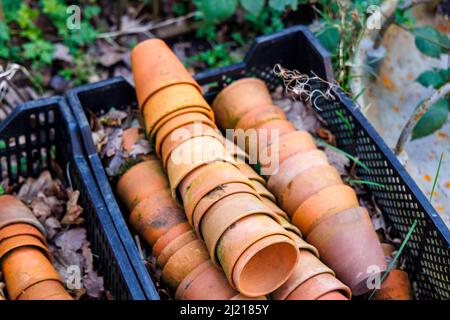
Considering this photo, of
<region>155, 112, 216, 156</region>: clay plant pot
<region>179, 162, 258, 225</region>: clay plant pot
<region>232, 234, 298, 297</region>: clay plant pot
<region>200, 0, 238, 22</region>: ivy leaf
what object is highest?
<region>200, 0, 238, 22</region>: ivy leaf

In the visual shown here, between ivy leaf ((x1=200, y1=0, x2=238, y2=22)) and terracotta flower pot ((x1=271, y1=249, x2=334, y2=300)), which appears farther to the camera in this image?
ivy leaf ((x1=200, y1=0, x2=238, y2=22))

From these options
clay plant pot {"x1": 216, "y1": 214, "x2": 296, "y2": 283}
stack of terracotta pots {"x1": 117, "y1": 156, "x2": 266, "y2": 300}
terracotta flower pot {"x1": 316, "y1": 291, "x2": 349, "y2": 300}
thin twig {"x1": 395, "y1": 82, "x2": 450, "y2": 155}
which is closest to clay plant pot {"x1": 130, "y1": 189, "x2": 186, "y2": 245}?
stack of terracotta pots {"x1": 117, "y1": 156, "x2": 266, "y2": 300}

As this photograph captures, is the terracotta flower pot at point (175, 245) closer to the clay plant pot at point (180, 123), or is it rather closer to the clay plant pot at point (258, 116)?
the clay plant pot at point (180, 123)

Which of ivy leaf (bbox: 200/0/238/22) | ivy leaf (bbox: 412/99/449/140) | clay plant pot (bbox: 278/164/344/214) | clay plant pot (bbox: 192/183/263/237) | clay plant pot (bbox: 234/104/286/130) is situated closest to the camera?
clay plant pot (bbox: 192/183/263/237)

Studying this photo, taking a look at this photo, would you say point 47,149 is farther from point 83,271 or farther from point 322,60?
point 322,60

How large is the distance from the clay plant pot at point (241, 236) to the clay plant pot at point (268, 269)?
0.03 meters

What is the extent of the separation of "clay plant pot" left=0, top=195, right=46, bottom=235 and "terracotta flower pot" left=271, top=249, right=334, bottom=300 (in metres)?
0.82

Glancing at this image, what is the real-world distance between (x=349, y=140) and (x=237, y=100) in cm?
45

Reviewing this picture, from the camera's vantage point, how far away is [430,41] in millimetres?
2504

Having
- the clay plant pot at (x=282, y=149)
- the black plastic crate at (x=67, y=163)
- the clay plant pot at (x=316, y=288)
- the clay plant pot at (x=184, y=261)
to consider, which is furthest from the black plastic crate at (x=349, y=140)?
the clay plant pot at (x=316, y=288)

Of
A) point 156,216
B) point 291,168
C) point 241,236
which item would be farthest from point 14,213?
point 291,168

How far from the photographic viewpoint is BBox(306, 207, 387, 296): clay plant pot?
1901 mm

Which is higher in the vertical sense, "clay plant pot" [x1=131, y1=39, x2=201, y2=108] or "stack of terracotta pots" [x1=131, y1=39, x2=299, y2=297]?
"clay plant pot" [x1=131, y1=39, x2=201, y2=108]

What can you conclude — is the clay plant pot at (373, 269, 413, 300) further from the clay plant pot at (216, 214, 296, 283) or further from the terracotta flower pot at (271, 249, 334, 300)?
the clay plant pot at (216, 214, 296, 283)
